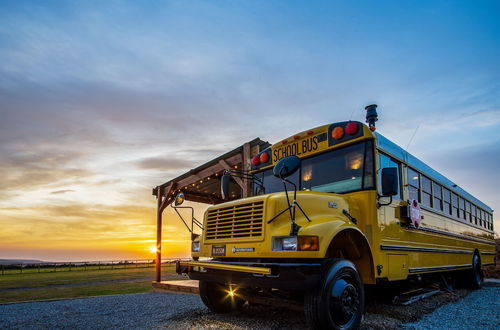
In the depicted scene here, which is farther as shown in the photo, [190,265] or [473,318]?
[473,318]

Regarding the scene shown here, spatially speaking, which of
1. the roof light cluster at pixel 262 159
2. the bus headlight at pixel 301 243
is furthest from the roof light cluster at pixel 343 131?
the bus headlight at pixel 301 243

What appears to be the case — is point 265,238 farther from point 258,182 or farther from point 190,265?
point 258,182

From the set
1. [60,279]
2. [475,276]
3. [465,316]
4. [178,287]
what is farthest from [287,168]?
[60,279]

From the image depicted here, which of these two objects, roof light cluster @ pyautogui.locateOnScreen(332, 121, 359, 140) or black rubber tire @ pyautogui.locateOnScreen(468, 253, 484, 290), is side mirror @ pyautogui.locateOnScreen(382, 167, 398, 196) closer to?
roof light cluster @ pyautogui.locateOnScreen(332, 121, 359, 140)

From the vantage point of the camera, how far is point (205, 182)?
1102 centimetres

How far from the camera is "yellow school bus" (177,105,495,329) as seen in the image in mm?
3584

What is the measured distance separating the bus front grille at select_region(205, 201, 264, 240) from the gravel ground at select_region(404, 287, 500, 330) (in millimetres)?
2191

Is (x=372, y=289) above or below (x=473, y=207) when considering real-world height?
below

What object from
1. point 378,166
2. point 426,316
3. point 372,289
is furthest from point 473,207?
point 378,166

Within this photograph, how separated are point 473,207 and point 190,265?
322 inches

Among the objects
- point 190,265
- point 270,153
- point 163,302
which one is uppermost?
point 270,153

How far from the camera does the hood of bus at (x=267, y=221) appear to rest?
12.2 feet

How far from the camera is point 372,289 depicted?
247 inches

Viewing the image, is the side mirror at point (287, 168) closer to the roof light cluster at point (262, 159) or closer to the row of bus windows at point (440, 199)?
the roof light cluster at point (262, 159)
